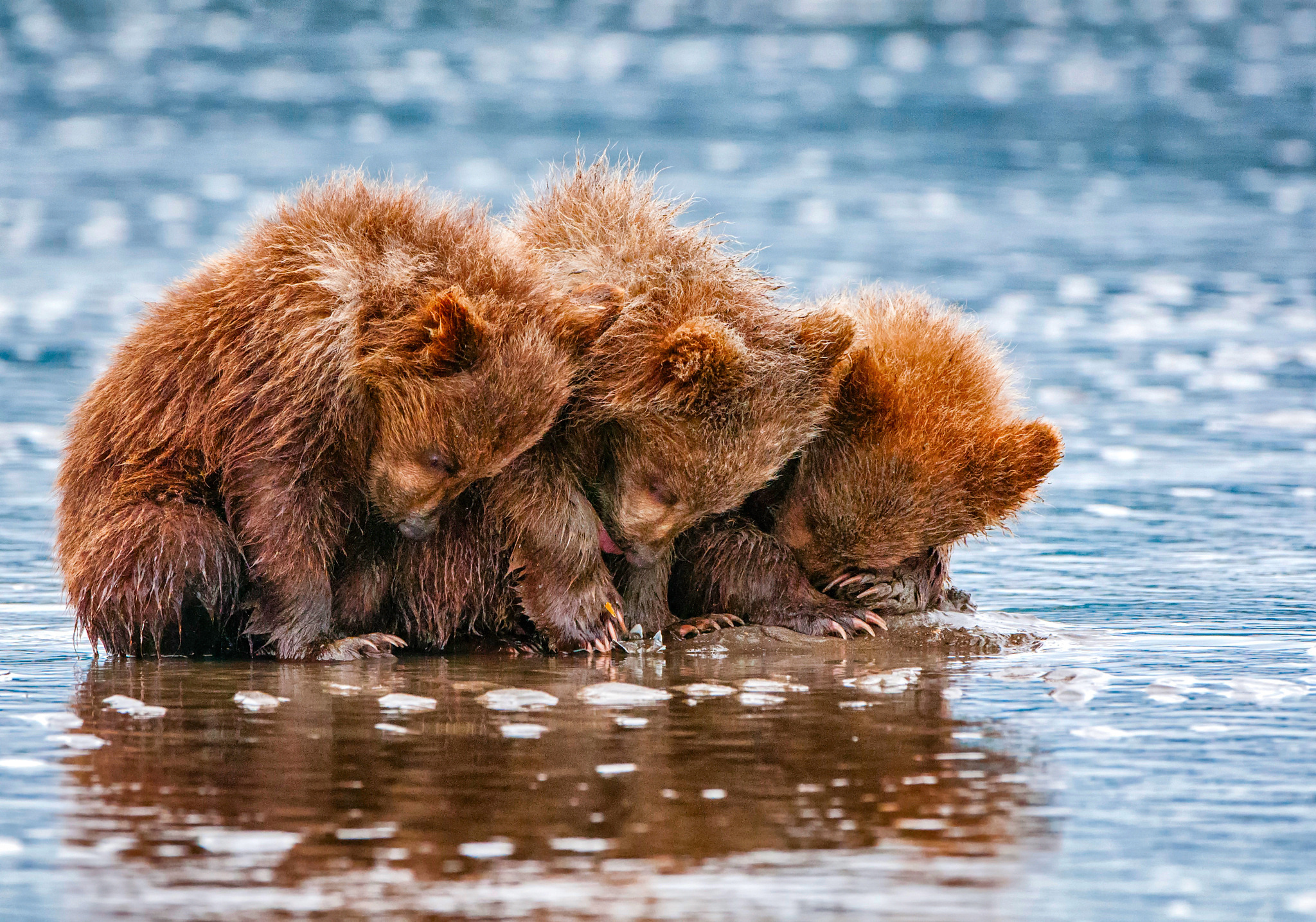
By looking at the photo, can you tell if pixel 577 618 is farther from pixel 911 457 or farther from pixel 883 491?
pixel 911 457

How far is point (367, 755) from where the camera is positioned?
5199 mm

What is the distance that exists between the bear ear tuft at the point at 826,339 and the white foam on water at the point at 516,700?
1.85 m

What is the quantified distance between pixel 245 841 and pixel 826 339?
363 centimetres

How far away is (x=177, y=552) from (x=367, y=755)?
1974 mm

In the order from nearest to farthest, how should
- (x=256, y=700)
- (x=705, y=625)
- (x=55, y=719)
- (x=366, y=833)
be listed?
(x=366, y=833)
(x=55, y=719)
(x=256, y=700)
(x=705, y=625)

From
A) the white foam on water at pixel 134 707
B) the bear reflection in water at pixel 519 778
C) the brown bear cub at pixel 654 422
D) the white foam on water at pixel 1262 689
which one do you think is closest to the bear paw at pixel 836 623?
the brown bear cub at pixel 654 422

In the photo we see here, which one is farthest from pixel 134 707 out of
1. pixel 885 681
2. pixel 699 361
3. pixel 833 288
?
pixel 833 288

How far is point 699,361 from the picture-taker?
6.86m

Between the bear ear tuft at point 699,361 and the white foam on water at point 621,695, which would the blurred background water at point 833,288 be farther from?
the bear ear tuft at point 699,361

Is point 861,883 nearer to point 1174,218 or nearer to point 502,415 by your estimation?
point 502,415

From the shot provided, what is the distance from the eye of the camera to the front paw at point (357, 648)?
22.8 feet

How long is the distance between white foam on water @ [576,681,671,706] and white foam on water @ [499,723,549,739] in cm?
42

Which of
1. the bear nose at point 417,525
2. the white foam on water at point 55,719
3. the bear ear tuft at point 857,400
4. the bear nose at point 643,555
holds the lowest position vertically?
the white foam on water at point 55,719

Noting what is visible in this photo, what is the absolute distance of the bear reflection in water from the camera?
169 inches
